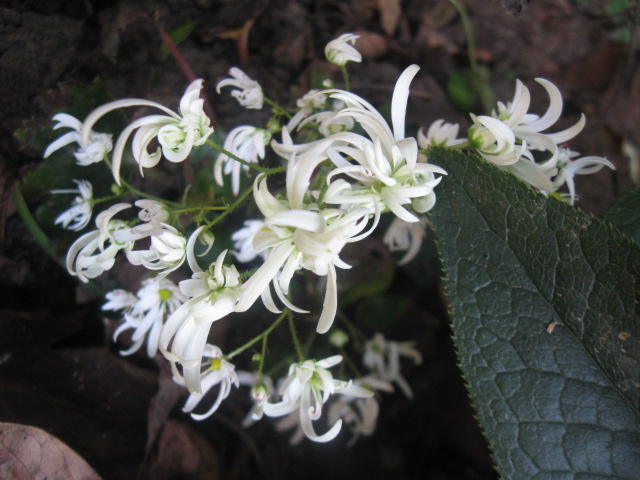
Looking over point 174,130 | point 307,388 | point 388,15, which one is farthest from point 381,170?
point 388,15

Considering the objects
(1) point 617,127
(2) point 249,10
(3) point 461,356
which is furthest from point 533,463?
(1) point 617,127

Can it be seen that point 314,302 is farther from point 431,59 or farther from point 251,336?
point 431,59

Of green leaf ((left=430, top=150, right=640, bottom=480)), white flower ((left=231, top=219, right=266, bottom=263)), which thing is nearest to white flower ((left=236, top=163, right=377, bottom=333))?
green leaf ((left=430, top=150, right=640, bottom=480))

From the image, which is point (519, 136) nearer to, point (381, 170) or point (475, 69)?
point (381, 170)

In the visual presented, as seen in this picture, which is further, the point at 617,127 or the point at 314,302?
the point at 617,127

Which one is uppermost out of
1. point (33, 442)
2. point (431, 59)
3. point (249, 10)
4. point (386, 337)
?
point (249, 10)

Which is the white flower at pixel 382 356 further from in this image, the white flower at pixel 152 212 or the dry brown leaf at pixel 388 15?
the dry brown leaf at pixel 388 15
